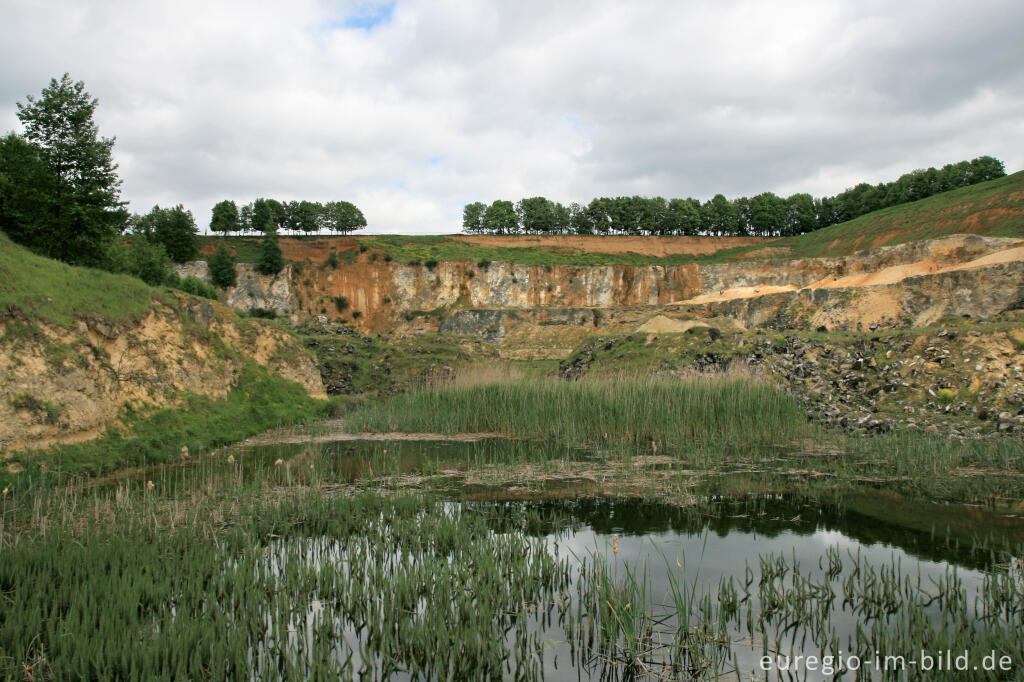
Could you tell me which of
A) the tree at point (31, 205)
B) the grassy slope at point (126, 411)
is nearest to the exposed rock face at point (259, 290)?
the tree at point (31, 205)

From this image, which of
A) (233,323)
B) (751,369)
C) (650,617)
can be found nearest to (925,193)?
(751,369)

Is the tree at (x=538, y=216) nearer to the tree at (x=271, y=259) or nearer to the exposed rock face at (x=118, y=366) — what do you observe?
the tree at (x=271, y=259)

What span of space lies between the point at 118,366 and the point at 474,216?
9441 cm

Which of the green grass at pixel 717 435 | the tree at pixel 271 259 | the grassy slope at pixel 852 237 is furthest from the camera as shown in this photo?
the tree at pixel 271 259

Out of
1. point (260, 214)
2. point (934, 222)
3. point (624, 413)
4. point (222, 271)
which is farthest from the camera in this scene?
point (260, 214)

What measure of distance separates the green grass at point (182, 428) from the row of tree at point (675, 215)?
8406cm

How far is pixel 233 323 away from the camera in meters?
19.4

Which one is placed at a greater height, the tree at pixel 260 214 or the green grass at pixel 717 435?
the tree at pixel 260 214

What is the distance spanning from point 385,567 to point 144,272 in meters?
35.2

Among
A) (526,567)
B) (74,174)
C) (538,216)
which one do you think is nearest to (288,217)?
(538,216)

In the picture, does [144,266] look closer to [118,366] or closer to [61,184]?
[61,184]

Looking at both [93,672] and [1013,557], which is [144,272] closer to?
[93,672]

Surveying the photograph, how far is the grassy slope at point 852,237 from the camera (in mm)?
50406

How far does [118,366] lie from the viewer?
1355cm
